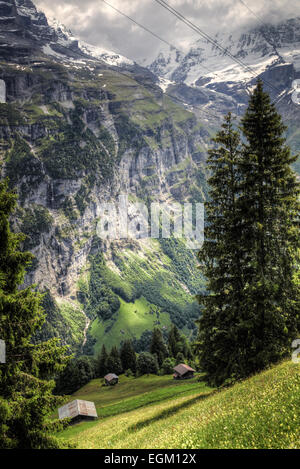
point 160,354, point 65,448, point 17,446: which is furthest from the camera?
point 160,354

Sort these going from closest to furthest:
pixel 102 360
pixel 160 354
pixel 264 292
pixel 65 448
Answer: pixel 65 448 < pixel 264 292 < pixel 160 354 < pixel 102 360

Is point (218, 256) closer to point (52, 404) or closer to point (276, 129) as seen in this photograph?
point (276, 129)

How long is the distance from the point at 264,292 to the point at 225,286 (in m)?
3.55

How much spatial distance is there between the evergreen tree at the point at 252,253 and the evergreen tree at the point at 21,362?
1073cm

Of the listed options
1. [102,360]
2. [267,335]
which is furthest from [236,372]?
[102,360]

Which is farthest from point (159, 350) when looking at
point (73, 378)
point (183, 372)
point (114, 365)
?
point (73, 378)

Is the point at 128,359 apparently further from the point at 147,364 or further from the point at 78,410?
the point at 78,410

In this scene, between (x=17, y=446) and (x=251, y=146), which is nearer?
(x=17, y=446)

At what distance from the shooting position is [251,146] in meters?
20.9

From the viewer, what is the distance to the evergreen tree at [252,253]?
1858 centimetres

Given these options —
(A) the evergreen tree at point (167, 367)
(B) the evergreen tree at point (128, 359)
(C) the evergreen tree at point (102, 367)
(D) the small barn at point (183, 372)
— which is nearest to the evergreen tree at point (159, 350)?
(A) the evergreen tree at point (167, 367)

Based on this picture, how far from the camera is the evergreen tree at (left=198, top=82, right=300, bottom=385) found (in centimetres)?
1858

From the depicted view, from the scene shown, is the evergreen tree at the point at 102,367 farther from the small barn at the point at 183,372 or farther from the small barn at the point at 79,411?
the small barn at the point at 79,411

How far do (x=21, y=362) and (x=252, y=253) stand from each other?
1430 cm
